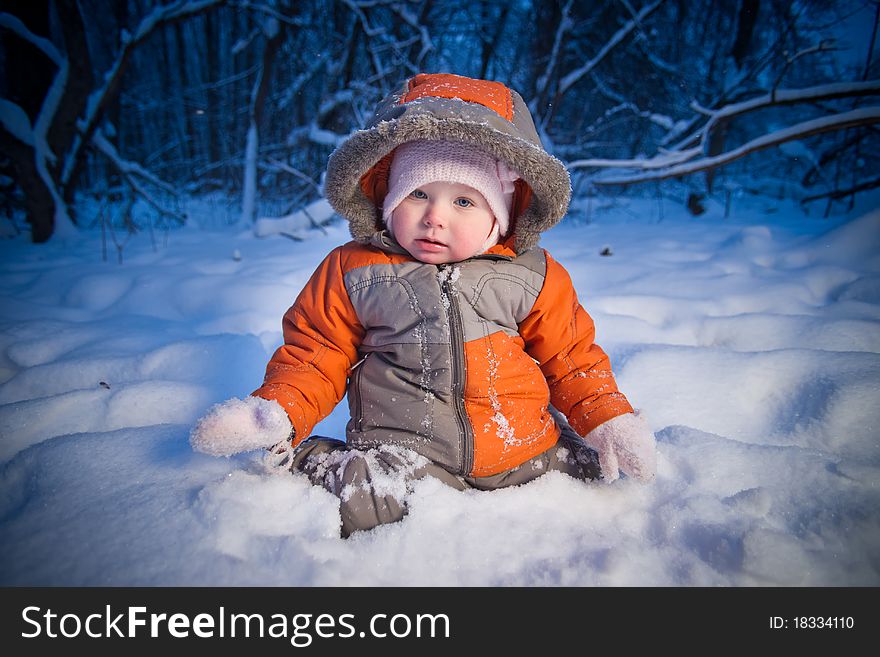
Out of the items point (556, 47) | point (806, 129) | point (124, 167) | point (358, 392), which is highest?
point (556, 47)

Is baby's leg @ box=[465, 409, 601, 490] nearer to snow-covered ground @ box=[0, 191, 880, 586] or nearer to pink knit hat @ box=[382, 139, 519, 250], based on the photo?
snow-covered ground @ box=[0, 191, 880, 586]

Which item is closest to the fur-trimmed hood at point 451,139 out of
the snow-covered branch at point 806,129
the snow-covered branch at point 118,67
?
the snow-covered branch at point 806,129

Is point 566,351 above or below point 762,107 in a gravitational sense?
below

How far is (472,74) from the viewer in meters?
7.94

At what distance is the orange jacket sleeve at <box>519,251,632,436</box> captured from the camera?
1.14 m

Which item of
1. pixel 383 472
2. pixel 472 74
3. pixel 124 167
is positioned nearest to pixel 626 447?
pixel 383 472

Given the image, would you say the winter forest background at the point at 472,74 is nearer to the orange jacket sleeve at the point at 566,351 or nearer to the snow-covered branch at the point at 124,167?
the snow-covered branch at the point at 124,167

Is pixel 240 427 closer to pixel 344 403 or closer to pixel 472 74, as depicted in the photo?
pixel 344 403

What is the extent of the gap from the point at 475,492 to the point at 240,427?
0.56 m

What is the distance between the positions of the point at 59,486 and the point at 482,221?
1168 mm

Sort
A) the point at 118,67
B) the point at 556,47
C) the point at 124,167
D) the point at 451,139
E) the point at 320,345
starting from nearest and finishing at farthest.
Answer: the point at 451,139 < the point at 320,345 < the point at 118,67 < the point at 124,167 < the point at 556,47

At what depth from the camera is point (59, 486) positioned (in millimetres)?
949
